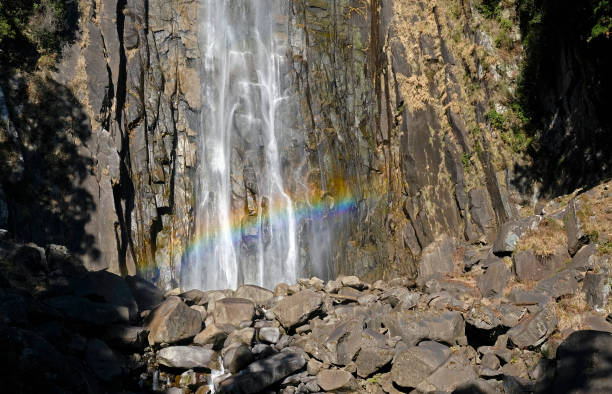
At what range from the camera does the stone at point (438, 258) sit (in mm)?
16700

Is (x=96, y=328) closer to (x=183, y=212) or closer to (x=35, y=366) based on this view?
(x=35, y=366)

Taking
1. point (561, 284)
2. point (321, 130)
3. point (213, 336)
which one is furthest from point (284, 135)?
point (561, 284)

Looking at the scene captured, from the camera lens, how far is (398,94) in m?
20.1

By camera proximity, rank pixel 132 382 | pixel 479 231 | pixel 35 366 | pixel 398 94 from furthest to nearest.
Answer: pixel 398 94 < pixel 479 231 < pixel 132 382 < pixel 35 366

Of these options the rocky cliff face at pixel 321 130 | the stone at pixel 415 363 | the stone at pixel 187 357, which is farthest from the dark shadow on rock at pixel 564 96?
the stone at pixel 187 357

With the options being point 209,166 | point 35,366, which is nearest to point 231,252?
point 209,166

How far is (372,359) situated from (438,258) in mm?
7281

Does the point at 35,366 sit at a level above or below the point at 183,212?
below

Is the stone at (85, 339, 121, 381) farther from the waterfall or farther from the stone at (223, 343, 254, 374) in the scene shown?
the waterfall

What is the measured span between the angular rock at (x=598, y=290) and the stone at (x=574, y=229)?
4.75 ft

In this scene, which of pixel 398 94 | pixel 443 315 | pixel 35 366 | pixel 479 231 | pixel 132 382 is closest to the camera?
pixel 35 366

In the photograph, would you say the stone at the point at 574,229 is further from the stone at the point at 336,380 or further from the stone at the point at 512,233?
the stone at the point at 336,380

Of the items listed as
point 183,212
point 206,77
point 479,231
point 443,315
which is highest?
point 206,77

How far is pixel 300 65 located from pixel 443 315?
1516cm
